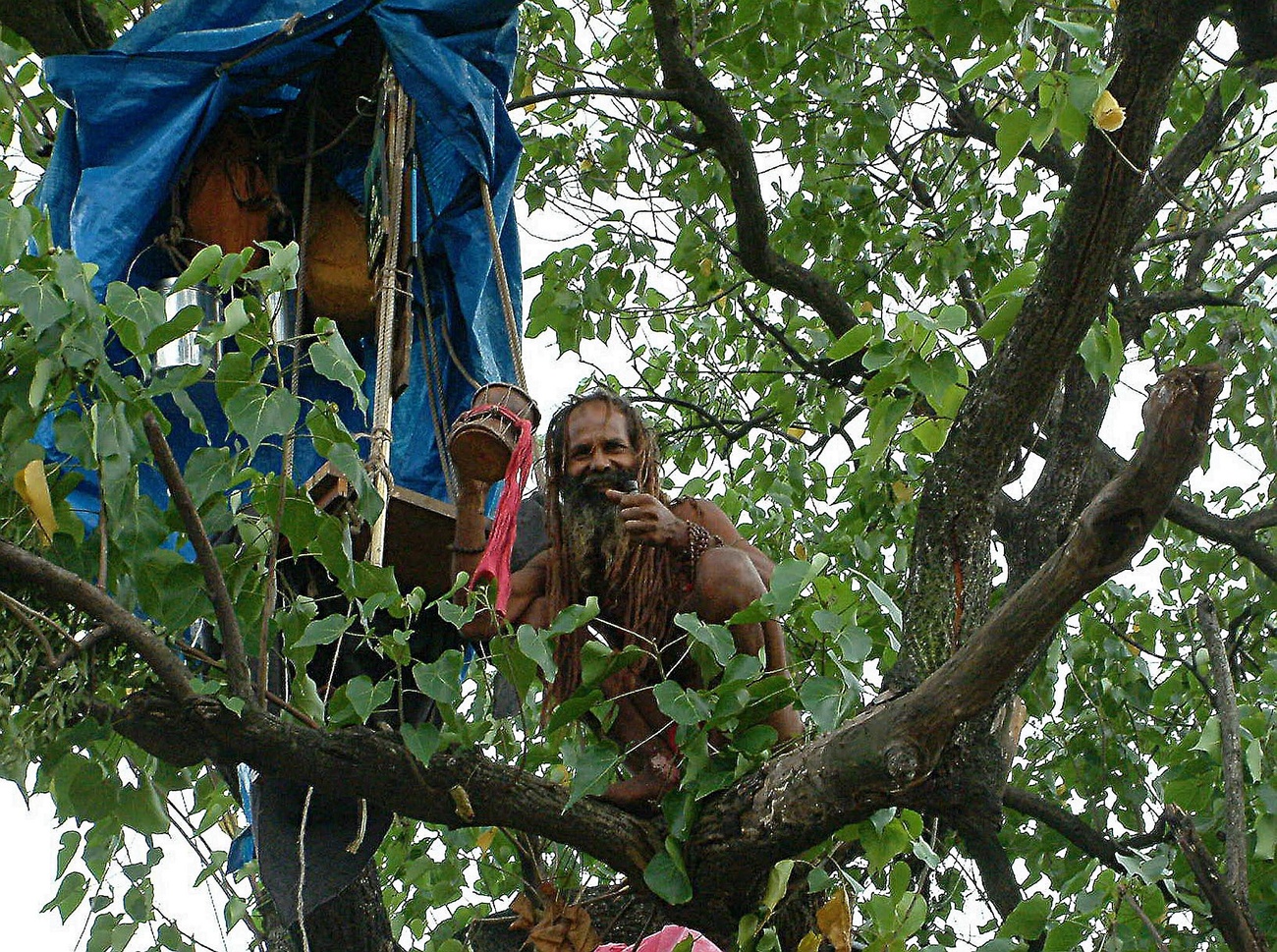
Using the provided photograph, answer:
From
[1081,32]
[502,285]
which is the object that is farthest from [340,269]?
[1081,32]

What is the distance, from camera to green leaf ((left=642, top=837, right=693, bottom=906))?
8.72 ft

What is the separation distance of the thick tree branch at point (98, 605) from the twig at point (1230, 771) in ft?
5.78

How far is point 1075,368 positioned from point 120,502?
258cm

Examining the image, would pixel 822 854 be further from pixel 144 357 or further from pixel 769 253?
pixel 769 253

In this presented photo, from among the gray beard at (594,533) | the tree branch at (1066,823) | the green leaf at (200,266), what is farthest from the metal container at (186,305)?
the tree branch at (1066,823)

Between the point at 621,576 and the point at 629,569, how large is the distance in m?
0.02

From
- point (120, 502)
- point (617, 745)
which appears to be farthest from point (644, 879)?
point (120, 502)

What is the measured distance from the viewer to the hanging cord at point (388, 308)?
3.00 meters

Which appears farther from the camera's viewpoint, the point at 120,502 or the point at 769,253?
the point at 769,253

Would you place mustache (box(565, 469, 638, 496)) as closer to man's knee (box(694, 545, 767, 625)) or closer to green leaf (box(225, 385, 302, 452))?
man's knee (box(694, 545, 767, 625))

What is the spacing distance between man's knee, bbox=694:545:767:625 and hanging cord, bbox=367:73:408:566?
23.7 inches

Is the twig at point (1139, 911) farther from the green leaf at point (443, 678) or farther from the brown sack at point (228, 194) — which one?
the brown sack at point (228, 194)

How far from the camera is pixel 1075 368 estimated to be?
13.7 ft

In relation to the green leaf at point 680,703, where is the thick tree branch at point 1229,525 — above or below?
above
